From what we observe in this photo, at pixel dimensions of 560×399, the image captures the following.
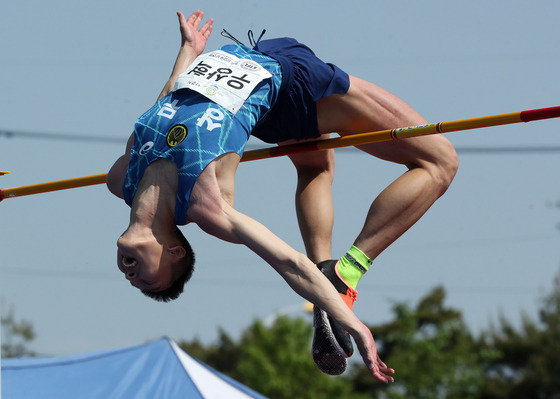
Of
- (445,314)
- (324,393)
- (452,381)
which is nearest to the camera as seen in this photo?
(324,393)

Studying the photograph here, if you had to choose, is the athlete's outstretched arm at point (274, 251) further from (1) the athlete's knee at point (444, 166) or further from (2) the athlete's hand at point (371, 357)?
(1) the athlete's knee at point (444, 166)

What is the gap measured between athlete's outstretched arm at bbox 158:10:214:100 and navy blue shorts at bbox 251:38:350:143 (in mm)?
460

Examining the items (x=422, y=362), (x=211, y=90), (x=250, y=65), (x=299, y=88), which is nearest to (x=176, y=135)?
(x=211, y=90)

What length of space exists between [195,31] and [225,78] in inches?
37.7

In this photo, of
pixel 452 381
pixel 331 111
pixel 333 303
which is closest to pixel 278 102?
pixel 331 111

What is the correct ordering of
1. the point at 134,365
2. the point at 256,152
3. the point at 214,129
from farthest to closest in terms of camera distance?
the point at 134,365 < the point at 256,152 < the point at 214,129

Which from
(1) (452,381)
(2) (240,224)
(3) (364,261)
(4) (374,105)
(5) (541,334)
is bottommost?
(5) (541,334)

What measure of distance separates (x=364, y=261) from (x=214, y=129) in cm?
105

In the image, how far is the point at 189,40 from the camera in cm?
498

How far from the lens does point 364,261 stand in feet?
14.9

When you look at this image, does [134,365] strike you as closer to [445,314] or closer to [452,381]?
[452,381]

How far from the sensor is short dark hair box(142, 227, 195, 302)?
4.29 metres

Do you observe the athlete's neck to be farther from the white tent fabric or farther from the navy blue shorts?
the white tent fabric

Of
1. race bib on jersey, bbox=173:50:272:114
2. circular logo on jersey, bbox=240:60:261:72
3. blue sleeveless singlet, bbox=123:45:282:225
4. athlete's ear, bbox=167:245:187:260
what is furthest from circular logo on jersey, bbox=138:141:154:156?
circular logo on jersey, bbox=240:60:261:72
